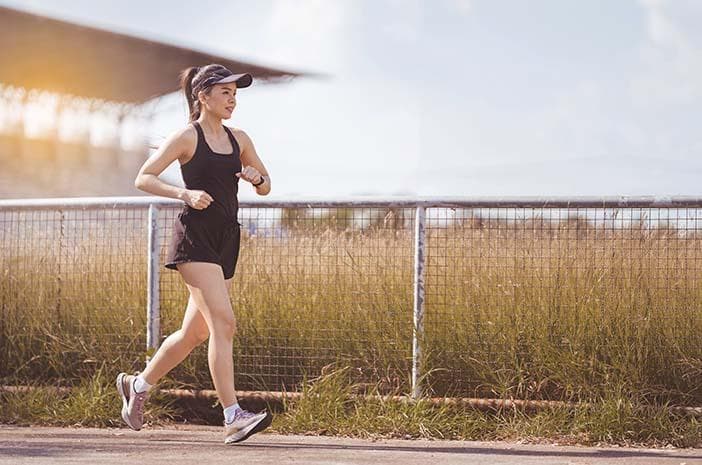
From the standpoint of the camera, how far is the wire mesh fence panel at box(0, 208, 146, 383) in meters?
7.03

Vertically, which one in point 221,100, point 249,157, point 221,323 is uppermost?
point 221,100

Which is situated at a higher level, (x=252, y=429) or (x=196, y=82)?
(x=196, y=82)

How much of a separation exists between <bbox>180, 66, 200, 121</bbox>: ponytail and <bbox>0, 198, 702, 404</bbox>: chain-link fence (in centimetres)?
114

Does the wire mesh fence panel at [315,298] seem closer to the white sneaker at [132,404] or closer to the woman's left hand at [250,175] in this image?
the white sneaker at [132,404]

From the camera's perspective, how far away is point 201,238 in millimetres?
5363

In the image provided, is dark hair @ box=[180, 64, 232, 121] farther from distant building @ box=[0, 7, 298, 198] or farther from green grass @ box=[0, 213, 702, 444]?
distant building @ box=[0, 7, 298, 198]

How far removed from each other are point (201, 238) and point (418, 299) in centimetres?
156

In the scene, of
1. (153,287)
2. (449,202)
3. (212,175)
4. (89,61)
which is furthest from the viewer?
(89,61)

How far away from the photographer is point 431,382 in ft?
20.7

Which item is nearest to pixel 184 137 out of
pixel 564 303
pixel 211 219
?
pixel 211 219

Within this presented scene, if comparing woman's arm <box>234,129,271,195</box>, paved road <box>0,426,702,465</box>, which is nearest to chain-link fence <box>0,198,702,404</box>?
paved road <box>0,426,702,465</box>

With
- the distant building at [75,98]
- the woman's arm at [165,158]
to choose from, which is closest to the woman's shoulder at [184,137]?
the woman's arm at [165,158]

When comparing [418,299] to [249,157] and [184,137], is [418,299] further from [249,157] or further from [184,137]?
[184,137]

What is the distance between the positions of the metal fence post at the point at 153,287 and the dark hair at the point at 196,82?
143 cm
